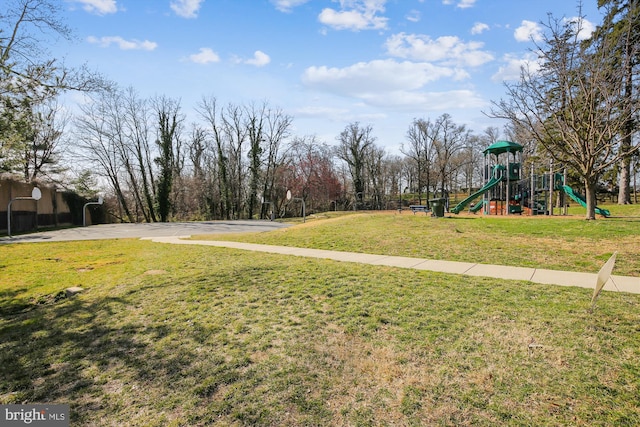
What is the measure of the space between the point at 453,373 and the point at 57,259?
10.0m

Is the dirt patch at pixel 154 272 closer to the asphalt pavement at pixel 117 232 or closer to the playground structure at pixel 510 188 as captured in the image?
the asphalt pavement at pixel 117 232

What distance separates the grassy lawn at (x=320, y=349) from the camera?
2.57 metres

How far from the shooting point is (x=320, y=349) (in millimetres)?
3492

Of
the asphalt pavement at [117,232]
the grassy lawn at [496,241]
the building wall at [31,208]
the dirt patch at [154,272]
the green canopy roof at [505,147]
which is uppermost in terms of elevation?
the green canopy roof at [505,147]

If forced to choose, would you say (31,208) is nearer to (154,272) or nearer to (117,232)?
(117,232)

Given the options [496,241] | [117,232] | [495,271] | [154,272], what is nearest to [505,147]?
[496,241]

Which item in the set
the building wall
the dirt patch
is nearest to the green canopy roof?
the dirt patch

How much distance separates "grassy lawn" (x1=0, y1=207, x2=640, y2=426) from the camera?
2.57 meters

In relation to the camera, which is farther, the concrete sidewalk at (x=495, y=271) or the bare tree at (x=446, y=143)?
the bare tree at (x=446, y=143)

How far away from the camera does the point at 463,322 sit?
13.0 ft

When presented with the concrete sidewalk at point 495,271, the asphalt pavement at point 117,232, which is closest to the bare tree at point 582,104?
the concrete sidewalk at point 495,271

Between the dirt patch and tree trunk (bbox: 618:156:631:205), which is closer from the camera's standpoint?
the dirt patch

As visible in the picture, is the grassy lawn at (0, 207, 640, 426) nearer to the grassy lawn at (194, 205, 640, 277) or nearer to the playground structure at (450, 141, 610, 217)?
the grassy lawn at (194, 205, 640, 277)

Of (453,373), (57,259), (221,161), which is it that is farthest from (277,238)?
(221,161)
